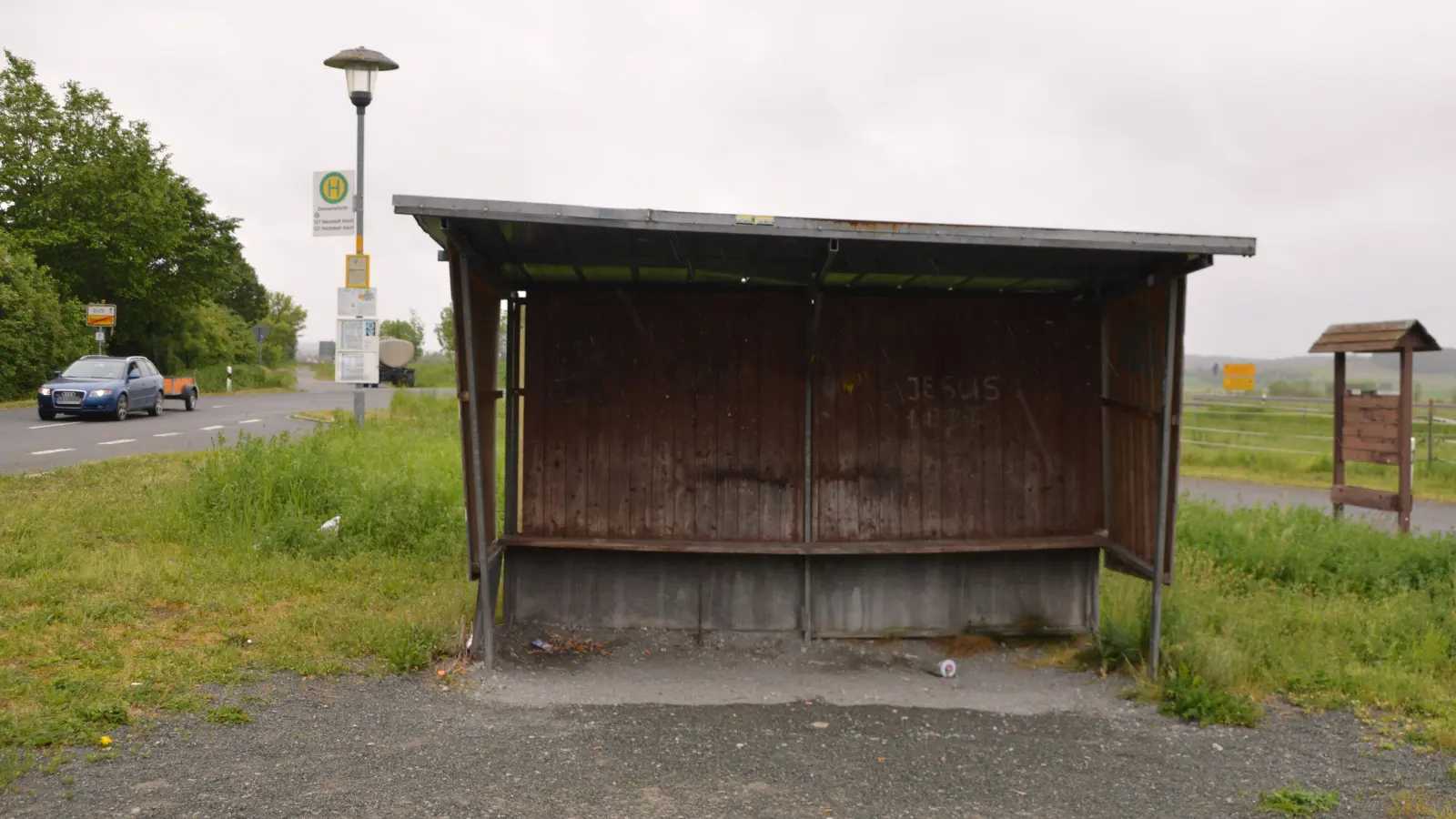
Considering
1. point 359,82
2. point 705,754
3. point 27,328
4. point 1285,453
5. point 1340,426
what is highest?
point 359,82

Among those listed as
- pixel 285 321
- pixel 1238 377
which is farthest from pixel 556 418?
pixel 285 321

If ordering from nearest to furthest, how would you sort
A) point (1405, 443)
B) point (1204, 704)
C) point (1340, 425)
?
1. point (1204, 704)
2. point (1405, 443)
3. point (1340, 425)

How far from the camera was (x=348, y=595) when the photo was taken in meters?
8.08

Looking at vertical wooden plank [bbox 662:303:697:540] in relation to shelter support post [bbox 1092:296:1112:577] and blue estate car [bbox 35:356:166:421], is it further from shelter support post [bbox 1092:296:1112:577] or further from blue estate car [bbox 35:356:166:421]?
blue estate car [bbox 35:356:166:421]

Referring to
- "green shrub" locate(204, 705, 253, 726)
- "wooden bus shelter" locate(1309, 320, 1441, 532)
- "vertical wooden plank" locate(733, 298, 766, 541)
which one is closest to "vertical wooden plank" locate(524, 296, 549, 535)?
"vertical wooden plank" locate(733, 298, 766, 541)

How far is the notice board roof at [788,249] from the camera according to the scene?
587 cm

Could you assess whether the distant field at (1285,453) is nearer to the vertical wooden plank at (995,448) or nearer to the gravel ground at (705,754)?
the vertical wooden plank at (995,448)

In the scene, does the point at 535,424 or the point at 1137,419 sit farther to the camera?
the point at 535,424

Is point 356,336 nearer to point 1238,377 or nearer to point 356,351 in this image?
point 356,351

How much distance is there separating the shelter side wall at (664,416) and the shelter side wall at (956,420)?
1.09ft

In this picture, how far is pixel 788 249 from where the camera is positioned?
6840 millimetres

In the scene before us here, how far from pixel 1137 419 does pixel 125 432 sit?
20.0 m

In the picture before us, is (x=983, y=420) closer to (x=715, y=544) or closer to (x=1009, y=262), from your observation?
(x=1009, y=262)

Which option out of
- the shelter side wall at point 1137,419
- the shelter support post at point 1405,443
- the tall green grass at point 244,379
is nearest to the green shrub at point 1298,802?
the shelter side wall at point 1137,419
